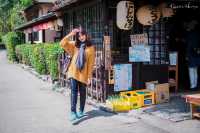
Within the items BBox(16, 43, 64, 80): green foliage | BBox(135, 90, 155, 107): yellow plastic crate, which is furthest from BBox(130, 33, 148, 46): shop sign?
BBox(16, 43, 64, 80): green foliage

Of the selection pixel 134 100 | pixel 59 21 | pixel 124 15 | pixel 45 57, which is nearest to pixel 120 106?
pixel 134 100

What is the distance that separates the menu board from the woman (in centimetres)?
185

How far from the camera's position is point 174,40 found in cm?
1330

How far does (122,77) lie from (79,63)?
232 cm

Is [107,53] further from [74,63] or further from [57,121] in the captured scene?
[57,121]

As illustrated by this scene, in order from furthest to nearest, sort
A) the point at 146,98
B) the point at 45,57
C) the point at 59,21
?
the point at 45,57, the point at 59,21, the point at 146,98

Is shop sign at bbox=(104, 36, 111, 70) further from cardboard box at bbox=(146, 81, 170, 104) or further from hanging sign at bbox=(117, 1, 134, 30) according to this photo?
cardboard box at bbox=(146, 81, 170, 104)

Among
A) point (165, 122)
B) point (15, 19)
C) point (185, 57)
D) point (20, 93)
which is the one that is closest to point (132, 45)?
point (185, 57)

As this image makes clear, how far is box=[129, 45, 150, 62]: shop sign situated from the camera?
1145cm

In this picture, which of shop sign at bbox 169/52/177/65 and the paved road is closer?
the paved road

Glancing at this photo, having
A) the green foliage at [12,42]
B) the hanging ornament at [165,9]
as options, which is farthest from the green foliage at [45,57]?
the green foliage at [12,42]

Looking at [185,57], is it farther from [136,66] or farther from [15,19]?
[15,19]

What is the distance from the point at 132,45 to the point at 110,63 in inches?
33.2

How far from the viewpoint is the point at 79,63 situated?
931 centimetres
